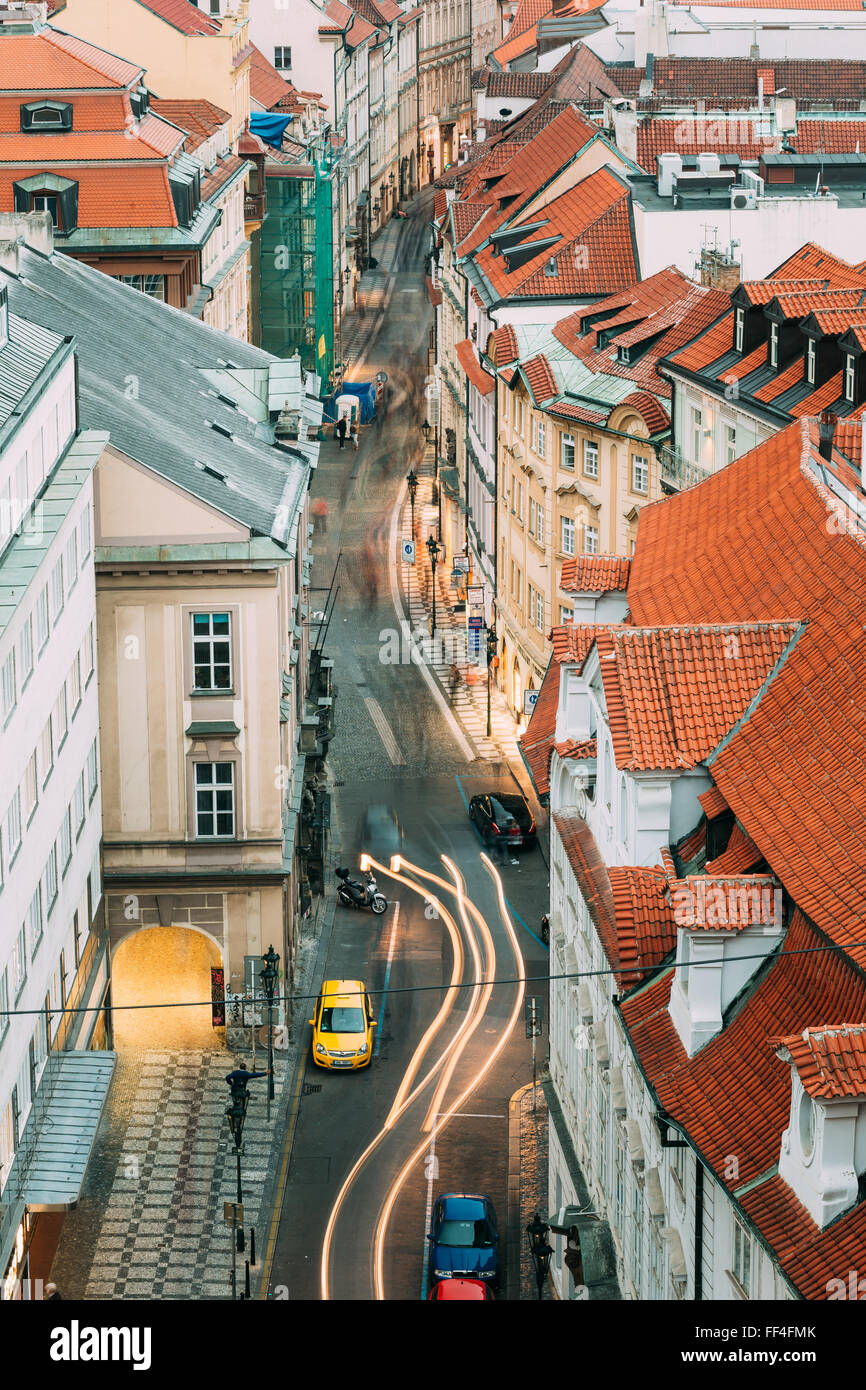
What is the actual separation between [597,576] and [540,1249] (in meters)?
14.9

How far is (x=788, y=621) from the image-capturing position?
4012 centimetres

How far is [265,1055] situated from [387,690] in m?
36.2

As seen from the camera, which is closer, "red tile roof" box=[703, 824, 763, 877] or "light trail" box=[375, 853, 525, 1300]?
"red tile roof" box=[703, 824, 763, 877]

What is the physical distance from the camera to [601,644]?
132ft

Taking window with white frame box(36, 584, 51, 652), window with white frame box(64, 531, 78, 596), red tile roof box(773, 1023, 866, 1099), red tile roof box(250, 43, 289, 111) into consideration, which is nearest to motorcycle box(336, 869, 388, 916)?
window with white frame box(64, 531, 78, 596)

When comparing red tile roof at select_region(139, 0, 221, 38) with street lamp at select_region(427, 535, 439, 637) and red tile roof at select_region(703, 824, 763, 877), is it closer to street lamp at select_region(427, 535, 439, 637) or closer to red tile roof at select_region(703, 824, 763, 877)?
street lamp at select_region(427, 535, 439, 637)

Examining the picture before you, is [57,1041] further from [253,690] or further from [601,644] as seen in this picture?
[601,644]

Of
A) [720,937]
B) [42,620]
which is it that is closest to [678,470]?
[42,620]

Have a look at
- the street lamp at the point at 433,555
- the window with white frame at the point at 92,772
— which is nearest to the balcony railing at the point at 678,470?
the window with white frame at the point at 92,772

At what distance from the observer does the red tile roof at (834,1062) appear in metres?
27.5

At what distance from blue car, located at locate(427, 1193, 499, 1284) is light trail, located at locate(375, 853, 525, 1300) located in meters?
1.36

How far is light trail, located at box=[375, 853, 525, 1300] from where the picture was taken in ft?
175
